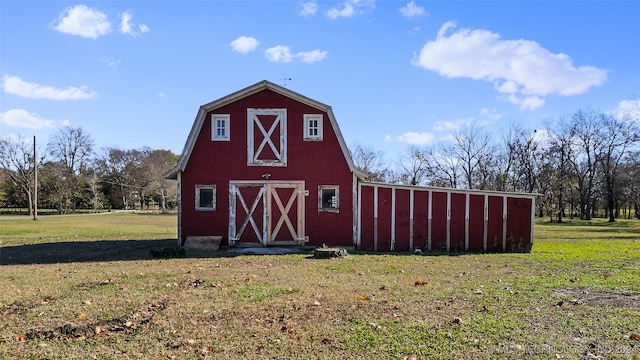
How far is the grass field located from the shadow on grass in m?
1.75

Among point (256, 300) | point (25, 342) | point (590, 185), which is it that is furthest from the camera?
point (590, 185)

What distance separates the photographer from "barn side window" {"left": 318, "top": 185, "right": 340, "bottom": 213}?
52.4 feet

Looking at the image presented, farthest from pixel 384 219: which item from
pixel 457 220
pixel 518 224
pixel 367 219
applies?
pixel 518 224

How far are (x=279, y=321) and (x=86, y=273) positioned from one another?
6402 millimetres

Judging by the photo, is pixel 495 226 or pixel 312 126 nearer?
pixel 495 226

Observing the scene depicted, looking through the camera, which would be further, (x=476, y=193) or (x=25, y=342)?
(x=476, y=193)

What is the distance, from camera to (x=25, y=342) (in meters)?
5.20

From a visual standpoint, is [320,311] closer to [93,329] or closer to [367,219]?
[93,329]

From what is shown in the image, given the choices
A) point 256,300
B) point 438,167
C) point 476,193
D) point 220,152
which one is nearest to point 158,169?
point 438,167

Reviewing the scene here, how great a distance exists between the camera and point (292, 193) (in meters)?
16.0

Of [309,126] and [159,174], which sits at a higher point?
[309,126]

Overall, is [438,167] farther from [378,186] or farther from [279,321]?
[279,321]

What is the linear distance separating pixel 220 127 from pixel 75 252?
6.38 meters

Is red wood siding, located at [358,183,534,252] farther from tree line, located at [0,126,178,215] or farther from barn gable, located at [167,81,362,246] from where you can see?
tree line, located at [0,126,178,215]
